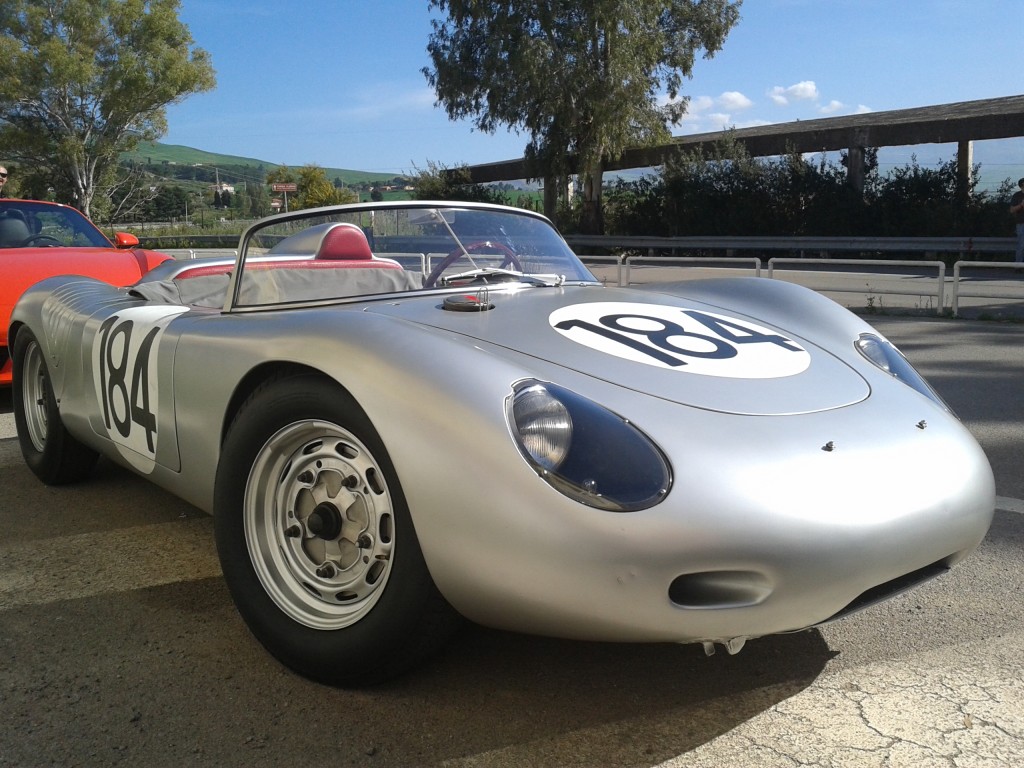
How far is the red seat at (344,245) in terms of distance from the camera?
10.6 ft

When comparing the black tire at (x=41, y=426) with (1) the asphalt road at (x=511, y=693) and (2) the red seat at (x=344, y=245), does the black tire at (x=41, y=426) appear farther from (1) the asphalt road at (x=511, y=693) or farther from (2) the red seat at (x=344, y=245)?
(2) the red seat at (x=344, y=245)

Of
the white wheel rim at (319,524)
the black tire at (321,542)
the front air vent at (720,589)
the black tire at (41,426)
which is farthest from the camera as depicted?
the black tire at (41,426)

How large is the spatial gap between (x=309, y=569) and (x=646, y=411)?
0.95 m

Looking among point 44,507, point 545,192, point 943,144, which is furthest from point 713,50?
point 44,507

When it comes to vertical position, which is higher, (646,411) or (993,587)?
(646,411)

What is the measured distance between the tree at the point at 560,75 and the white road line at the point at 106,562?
86.6 feet

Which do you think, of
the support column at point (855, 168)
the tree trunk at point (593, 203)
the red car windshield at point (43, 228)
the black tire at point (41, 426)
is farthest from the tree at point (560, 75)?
the black tire at point (41, 426)

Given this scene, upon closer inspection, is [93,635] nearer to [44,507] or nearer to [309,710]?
[309,710]

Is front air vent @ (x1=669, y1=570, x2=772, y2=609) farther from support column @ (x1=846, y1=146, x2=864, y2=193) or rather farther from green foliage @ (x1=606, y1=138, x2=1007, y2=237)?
support column @ (x1=846, y1=146, x2=864, y2=193)

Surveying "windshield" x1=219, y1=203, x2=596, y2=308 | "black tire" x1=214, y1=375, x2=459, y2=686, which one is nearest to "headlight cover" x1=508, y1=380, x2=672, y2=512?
"black tire" x1=214, y1=375, x2=459, y2=686

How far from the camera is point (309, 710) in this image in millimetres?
2176

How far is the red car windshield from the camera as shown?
23.4 feet

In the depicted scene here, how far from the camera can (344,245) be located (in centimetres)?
324

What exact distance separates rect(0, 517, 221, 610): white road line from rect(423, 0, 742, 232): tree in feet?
86.6
